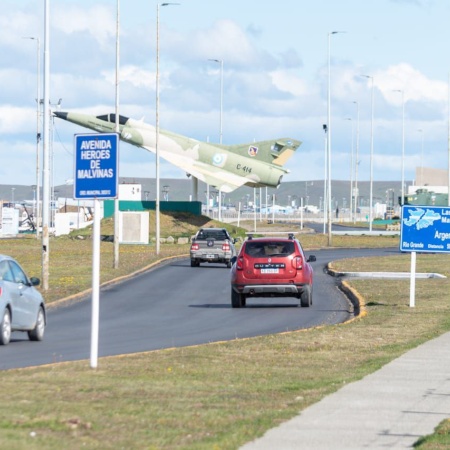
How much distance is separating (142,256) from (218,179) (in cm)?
2643

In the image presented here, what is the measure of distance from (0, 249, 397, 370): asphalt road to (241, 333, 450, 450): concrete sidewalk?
5329 millimetres

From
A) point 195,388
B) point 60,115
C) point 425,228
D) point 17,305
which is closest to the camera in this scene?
point 195,388

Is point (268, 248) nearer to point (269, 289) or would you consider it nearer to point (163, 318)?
point (269, 289)

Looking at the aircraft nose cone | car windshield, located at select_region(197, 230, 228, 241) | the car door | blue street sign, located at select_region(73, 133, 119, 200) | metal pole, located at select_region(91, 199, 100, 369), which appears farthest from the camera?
the aircraft nose cone

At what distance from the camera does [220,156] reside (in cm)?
9050

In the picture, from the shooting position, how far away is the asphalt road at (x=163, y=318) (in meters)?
21.2

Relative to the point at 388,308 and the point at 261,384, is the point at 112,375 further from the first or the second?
the point at 388,308

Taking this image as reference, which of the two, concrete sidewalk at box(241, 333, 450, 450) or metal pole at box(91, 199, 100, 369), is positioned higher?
metal pole at box(91, 199, 100, 369)

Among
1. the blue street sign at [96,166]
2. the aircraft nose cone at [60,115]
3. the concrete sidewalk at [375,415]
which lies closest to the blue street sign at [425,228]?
the concrete sidewalk at [375,415]

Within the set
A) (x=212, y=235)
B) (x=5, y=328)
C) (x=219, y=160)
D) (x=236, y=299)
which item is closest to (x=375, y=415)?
(x=5, y=328)

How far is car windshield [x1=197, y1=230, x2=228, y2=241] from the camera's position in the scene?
5781 centimetres

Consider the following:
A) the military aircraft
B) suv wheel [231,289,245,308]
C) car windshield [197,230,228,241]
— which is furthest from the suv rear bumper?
the military aircraft

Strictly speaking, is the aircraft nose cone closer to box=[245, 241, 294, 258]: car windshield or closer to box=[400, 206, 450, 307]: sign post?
box=[245, 241, 294, 258]: car windshield

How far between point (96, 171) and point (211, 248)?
4025 centimetres
